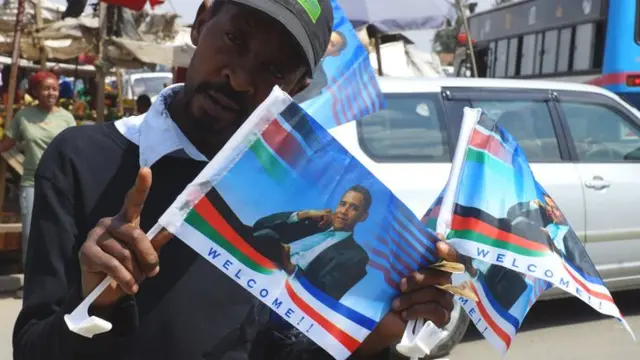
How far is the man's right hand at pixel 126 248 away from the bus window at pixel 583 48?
921 cm

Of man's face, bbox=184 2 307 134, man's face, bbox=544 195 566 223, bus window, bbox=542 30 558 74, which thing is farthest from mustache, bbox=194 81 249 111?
bus window, bbox=542 30 558 74

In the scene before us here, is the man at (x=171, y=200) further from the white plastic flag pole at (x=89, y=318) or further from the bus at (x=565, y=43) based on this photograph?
the bus at (x=565, y=43)

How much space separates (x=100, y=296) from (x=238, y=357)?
12.7 inches

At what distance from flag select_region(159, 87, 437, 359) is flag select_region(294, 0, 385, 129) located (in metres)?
0.88

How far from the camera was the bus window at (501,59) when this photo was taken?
1098 cm

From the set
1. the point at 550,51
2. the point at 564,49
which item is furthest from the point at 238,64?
the point at 550,51

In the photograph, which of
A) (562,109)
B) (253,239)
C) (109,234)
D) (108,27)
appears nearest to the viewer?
(109,234)

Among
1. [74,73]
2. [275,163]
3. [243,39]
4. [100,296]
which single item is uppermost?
[243,39]

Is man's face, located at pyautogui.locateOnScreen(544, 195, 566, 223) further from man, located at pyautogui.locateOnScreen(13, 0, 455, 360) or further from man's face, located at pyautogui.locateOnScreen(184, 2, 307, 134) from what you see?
man's face, located at pyautogui.locateOnScreen(184, 2, 307, 134)

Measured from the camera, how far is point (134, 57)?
9336 millimetres

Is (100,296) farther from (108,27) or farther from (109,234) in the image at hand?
(108,27)

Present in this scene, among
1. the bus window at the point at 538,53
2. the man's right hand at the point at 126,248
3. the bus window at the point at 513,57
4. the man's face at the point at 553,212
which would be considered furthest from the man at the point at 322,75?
the bus window at the point at 513,57

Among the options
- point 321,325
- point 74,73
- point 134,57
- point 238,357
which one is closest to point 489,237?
point 321,325

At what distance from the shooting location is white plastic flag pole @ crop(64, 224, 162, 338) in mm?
988
